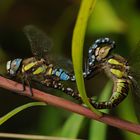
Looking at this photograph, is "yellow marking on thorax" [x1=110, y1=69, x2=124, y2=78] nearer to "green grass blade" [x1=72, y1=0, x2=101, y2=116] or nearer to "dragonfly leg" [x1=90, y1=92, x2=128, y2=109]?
"dragonfly leg" [x1=90, y1=92, x2=128, y2=109]

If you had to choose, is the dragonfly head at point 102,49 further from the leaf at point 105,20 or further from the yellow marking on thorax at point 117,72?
the leaf at point 105,20

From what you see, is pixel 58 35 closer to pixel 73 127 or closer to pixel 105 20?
pixel 105 20

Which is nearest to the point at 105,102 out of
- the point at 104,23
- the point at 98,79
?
the point at 104,23

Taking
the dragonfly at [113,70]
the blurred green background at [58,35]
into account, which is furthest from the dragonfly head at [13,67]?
the blurred green background at [58,35]

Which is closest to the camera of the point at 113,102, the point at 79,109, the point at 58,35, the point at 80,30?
the point at 80,30

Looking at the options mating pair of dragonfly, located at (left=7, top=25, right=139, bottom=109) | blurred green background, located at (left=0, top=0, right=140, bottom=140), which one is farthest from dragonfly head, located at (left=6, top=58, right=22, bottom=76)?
blurred green background, located at (left=0, top=0, right=140, bottom=140)

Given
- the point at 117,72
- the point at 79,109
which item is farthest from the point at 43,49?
the point at 79,109
